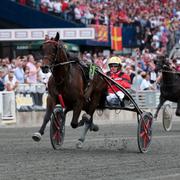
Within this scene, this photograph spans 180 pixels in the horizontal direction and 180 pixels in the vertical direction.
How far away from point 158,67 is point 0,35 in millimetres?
4864

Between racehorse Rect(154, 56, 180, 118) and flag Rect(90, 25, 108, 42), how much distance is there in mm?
9635

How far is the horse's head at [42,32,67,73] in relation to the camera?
11.7 meters

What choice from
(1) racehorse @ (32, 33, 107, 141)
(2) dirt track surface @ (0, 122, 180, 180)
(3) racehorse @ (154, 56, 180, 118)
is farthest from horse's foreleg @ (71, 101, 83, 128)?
(3) racehorse @ (154, 56, 180, 118)

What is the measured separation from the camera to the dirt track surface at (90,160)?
29.8 ft

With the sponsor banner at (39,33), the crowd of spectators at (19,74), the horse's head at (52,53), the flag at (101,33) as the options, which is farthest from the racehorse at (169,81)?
the flag at (101,33)

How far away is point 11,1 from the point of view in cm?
2914

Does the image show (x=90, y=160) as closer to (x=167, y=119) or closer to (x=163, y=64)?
(x=167, y=119)

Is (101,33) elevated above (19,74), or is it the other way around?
(101,33)

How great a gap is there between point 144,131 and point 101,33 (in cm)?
1749

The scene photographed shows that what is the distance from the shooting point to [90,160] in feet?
35.3

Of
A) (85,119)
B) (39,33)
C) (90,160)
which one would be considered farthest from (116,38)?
(90,160)

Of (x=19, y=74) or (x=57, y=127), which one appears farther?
(x=19, y=74)

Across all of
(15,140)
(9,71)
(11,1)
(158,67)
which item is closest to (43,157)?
(15,140)

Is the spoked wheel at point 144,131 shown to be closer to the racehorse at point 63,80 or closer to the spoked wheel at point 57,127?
the racehorse at point 63,80
